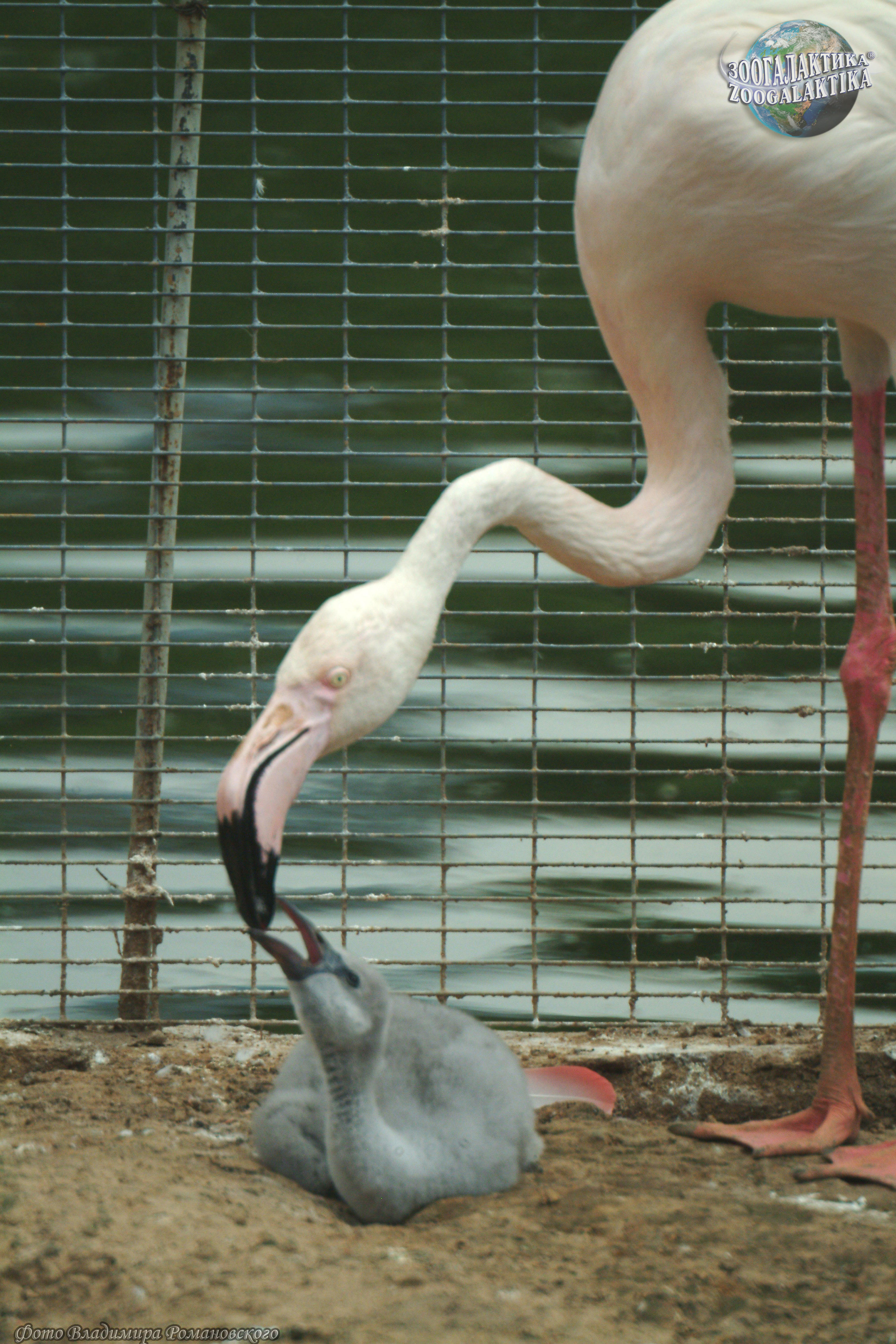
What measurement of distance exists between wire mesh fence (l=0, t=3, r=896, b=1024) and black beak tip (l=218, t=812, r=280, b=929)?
1169 millimetres

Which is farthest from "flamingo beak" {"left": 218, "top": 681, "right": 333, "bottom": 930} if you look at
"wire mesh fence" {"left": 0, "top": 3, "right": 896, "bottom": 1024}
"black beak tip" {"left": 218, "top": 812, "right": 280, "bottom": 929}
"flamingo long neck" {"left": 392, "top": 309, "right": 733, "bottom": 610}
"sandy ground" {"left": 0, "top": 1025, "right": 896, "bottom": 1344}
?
"wire mesh fence" {"left": 0, "top": 3, "right": 896, "bottom": 1024}

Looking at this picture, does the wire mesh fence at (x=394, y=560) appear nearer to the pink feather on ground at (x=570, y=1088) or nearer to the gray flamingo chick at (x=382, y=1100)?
the pink feather on ground at (x=570, y=1088)

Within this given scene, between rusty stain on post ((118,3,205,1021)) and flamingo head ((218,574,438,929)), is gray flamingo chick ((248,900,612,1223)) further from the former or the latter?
rusty stain on post ((118,3,205,1021))

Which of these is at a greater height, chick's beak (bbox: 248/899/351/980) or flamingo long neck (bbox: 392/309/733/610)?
flamingo long neck (bbox: 392/309/733/610)

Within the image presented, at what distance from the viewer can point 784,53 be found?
6.24 feet

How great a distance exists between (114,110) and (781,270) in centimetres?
195

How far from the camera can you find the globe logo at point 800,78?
1.88 m

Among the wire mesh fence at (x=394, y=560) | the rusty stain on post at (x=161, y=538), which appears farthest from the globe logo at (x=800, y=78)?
the rusty stain on post at (x=161, y=538)

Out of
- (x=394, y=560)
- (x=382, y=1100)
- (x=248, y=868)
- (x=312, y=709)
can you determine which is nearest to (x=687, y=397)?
(x=312, y=709)

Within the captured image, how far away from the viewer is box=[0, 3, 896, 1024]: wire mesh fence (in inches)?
120

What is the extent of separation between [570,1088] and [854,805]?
0.83m

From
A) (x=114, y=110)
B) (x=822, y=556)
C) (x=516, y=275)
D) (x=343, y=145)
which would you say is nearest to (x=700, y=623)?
(x=822, y=556)

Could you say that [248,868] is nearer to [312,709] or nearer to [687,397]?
[312,709]

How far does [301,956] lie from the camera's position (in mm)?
1847
